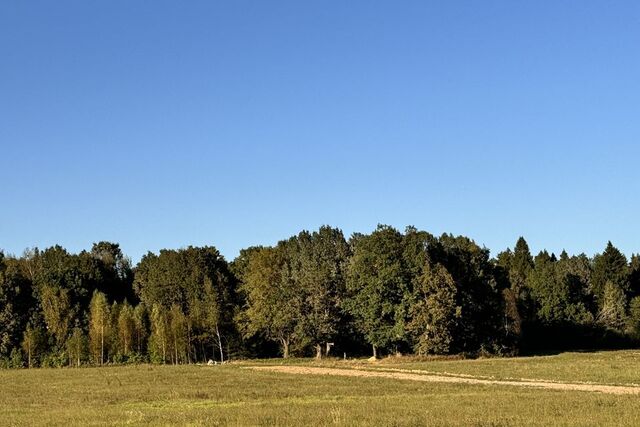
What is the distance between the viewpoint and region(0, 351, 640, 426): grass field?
28.3m

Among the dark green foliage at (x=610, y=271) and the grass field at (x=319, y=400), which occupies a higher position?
the dark green foliage at (x=610, y=271)

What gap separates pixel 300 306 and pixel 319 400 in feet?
194

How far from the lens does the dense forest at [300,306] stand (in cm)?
9206

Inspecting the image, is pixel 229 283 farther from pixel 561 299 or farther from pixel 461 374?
pixel 461 374

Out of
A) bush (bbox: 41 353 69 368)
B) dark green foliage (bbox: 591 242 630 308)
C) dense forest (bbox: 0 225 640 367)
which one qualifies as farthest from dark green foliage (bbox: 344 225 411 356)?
dark green foliage (bbox: 591 242 630 308)

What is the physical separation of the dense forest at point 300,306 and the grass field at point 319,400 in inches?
1171

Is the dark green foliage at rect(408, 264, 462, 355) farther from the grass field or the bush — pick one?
the bush

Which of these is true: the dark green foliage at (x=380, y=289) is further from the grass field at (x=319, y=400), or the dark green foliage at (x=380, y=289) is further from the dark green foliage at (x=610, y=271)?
the dark green foliage at (x=610, y=271)

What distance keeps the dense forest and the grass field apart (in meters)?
29.8

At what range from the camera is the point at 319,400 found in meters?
38.9

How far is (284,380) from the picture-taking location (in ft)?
182

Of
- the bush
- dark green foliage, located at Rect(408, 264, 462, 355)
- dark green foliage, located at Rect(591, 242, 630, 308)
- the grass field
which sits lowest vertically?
the grass field

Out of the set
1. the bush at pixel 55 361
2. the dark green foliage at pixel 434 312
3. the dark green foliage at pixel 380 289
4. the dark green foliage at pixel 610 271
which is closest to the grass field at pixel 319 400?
the dark green foliage at pixel 434 312

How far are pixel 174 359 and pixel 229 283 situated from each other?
17.0 meters
